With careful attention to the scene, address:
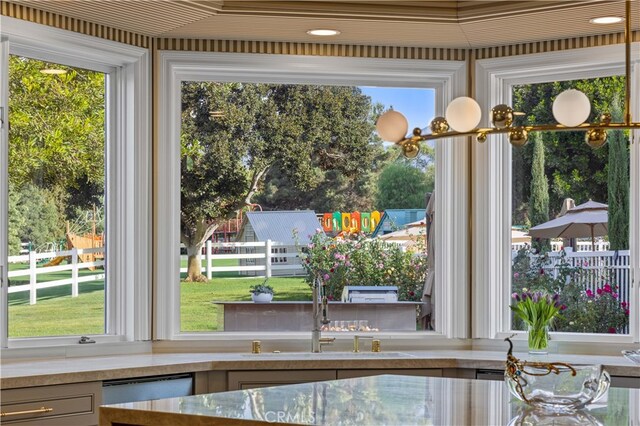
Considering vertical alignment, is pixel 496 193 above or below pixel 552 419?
above

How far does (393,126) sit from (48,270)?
6.87ft

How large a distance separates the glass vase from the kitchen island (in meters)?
1.79

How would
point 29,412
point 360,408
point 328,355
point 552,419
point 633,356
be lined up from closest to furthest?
point 552,419 → point 360,408 → point 29,412 → point 633,356 → point 328,355

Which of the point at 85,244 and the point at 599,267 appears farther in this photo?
the point at 599,267

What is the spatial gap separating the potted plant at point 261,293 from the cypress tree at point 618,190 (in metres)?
1.82

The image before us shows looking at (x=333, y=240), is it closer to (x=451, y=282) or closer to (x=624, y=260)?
(x=451, y=282)

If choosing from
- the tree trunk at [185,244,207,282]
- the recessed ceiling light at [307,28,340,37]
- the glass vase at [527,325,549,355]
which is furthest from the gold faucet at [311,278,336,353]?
the recessed ceiling light at [307,28,340,37]

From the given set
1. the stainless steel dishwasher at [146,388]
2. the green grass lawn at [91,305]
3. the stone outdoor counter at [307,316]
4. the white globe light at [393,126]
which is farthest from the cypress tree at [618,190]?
the stainless steel dishwasher at [146,388]

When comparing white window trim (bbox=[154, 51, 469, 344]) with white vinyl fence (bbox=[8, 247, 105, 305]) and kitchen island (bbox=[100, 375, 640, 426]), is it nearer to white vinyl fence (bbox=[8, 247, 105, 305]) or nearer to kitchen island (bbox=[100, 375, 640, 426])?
white vinyl fence (bbox=[8, 247, 105, 305])

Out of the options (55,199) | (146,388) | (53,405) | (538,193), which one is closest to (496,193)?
(538,193)

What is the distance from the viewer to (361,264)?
549 cm

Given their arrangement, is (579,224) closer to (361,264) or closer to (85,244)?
(361,264)

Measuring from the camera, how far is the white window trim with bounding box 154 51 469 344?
202 inches

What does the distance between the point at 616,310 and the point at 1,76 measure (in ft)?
10.6
